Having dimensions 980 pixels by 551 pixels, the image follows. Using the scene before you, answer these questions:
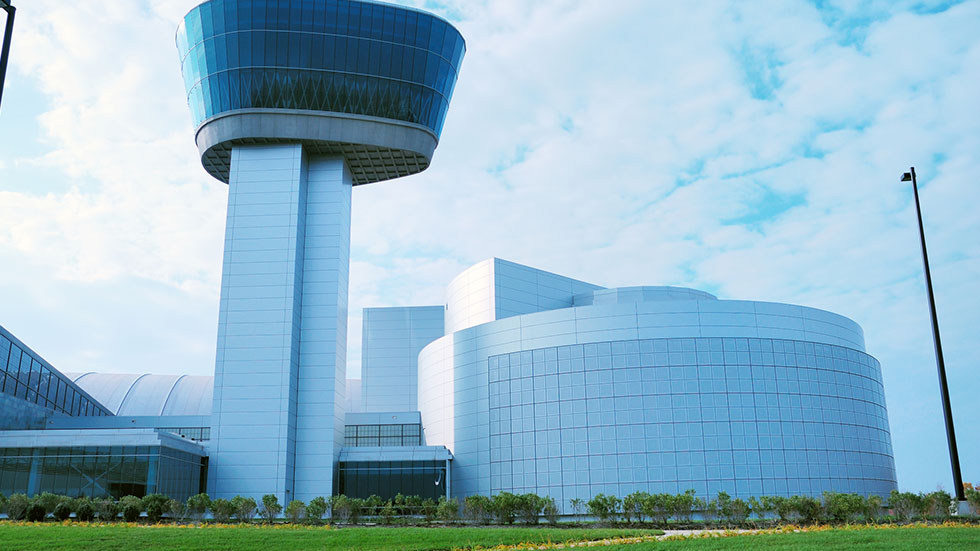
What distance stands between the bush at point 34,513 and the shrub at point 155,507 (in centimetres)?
496

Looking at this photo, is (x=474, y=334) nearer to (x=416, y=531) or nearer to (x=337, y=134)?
(x=337, y=134)

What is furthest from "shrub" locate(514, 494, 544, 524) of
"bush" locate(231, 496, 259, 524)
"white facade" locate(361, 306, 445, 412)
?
"white facade" locate(361, 306, 445, 412)

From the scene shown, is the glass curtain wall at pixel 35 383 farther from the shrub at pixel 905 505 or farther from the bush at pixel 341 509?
the shrub at pixel 905 505

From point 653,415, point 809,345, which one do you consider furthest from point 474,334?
point 809,345

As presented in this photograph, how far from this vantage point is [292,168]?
202ft

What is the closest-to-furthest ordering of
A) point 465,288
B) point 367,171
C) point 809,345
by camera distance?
1. point 809,345
2. point 367,171
3. point 465,288

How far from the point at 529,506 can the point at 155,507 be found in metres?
19.3

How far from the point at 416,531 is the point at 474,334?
100 ft

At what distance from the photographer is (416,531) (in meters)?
34.3

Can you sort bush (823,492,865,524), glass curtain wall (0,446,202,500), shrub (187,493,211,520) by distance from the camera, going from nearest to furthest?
bush (823,492,865,524)
shrub (187,493,211,520)
glass curtain wall (0,446,202,500)

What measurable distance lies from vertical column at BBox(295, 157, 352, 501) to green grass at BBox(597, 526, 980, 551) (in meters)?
35.9

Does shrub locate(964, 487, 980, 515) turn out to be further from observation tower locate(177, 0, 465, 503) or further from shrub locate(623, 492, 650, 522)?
observation tower locate(177, 0, 465, 503)

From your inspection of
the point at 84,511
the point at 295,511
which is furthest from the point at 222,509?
the point at 84,511

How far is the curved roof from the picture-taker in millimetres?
83875
